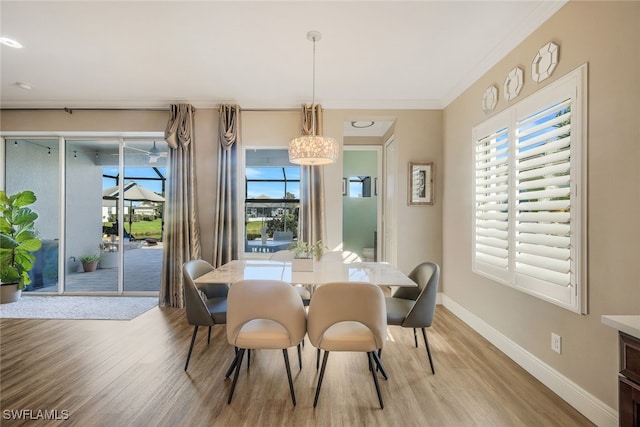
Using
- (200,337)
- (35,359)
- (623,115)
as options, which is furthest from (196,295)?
(623,115)

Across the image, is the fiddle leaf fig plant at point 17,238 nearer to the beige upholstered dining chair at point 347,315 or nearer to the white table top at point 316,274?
the white table top at point 316,274

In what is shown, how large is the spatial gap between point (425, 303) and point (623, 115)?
1624mm

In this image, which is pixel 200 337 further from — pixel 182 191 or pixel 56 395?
pixel 182 191

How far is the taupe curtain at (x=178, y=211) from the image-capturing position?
3936 mm

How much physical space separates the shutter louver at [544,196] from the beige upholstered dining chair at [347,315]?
4.22 ft

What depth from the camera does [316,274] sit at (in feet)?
7.63

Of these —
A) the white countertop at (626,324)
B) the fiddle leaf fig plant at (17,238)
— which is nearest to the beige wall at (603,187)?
the white countertop at (626,324)

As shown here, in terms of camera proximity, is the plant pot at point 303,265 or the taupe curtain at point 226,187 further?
the taupe curtain at point 226,187

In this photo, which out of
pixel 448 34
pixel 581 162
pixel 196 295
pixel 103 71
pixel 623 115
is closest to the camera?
pixel 623 115

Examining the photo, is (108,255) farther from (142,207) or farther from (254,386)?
(254,386)

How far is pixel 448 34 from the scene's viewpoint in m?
2.49

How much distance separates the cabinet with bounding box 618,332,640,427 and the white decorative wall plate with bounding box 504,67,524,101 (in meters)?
2.12

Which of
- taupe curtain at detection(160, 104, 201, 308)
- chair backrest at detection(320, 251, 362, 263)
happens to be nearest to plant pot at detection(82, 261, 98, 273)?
taupe curtain at detection(160, 104, 201, 308)

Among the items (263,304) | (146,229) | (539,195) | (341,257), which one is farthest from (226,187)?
(539,195)
